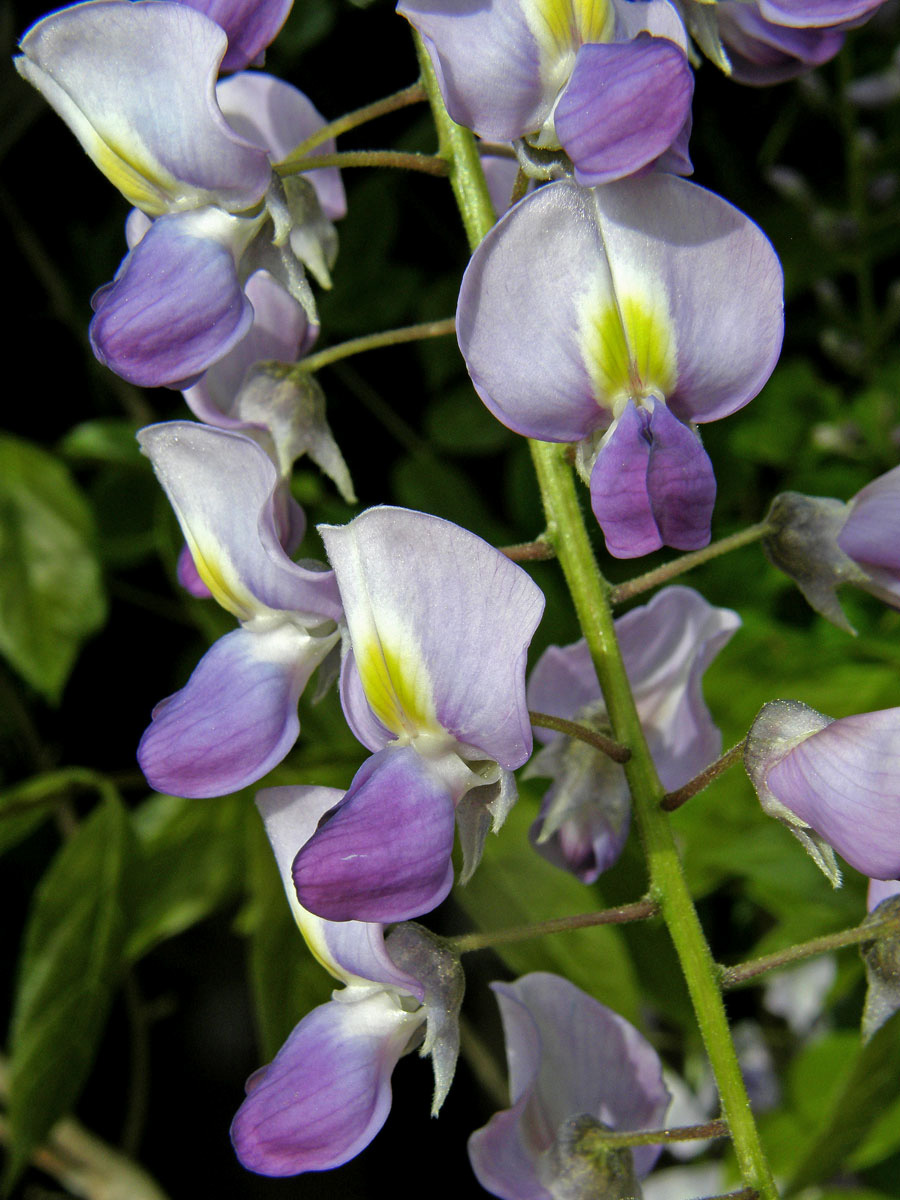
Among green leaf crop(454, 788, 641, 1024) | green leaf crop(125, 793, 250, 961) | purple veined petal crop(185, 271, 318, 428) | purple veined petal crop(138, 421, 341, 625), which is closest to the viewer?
purple veined petal crop(138, 421, 341, 625)

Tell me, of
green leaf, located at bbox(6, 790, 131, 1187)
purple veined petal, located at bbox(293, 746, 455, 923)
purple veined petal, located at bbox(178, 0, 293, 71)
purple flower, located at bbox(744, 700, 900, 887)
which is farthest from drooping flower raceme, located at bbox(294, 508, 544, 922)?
green leaf, located at bbox(6, 790, 131, 1187)

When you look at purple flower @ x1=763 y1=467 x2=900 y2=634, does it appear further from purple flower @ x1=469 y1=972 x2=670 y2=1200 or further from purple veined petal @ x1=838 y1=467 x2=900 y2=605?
purple flower @ x1=469 y1=972 x2=670 y2=1200

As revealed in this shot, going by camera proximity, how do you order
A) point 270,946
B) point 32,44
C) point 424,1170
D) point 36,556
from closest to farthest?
point 32,44, point 270,946, point 36,556, point 424,1170

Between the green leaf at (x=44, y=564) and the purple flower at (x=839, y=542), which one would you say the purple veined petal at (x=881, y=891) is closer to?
the purple flower at (x=839, y=542)

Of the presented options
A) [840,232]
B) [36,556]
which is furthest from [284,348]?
[840,232]

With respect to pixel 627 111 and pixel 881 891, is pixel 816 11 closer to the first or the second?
pixel 627 111

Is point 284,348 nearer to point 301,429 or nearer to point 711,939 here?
point 301,429

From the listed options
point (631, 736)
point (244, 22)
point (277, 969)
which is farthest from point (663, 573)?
point (277, 969)
